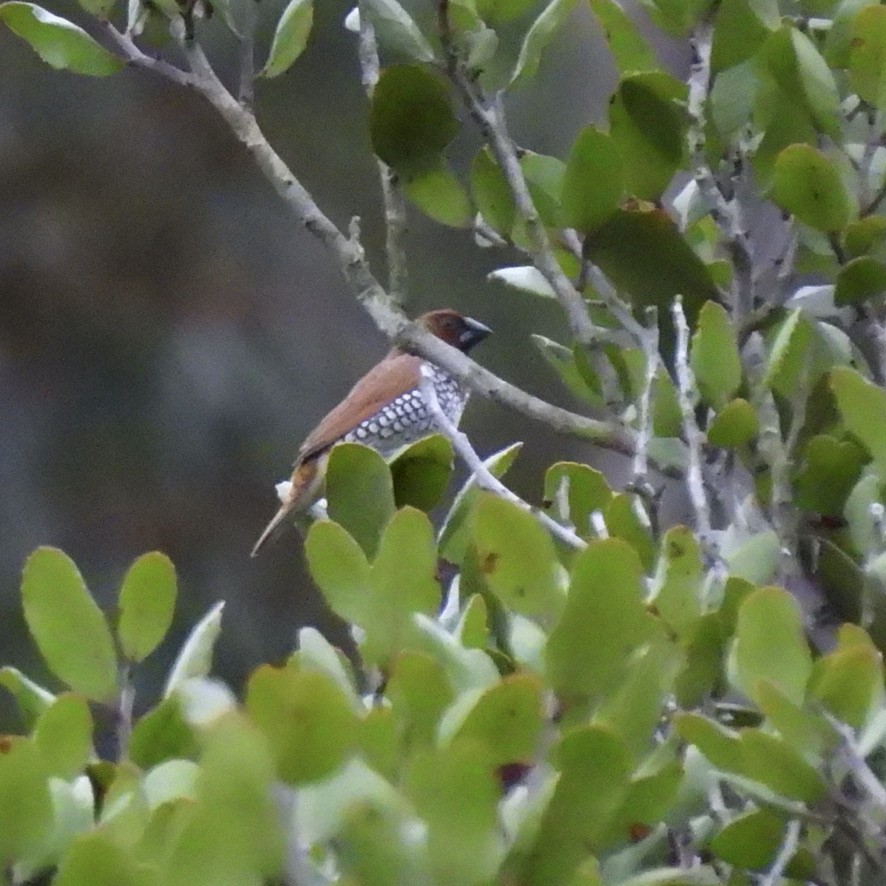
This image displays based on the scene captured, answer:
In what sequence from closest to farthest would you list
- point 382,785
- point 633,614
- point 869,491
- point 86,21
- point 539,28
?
point 382,785
point 633,614
point 869,491
point 539,28
point 86,21

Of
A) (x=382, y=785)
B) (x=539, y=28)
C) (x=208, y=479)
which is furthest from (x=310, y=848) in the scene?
(x=208, y=479)

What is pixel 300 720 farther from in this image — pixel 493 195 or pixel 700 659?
pixel 493 195

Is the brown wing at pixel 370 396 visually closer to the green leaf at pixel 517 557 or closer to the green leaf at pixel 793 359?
the green leaf at pixel 793 359

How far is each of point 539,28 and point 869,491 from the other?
18.6 inches

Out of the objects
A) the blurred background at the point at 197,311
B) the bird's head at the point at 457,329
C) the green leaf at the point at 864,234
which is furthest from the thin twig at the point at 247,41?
the blurred background at the point at 197,311

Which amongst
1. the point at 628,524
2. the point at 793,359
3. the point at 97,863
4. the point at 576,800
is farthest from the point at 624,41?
the point at 97,863

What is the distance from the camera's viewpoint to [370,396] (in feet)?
14.3

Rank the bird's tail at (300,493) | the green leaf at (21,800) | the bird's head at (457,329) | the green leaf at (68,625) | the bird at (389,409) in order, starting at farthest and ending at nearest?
1. the bird's head at (457,329)
2. the bird at (389,409)
3. the bird's tail at (300,493)
4. the green leaf at (68,625)
5. the green leaf at (21,800)

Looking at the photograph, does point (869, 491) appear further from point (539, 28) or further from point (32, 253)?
point (32, 253)

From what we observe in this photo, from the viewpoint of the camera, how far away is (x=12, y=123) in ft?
22.5

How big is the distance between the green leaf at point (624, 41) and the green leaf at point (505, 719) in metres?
0.84

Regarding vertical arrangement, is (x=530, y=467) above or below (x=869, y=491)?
below

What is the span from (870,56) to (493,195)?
33 cm

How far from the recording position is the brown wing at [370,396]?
4309 millimetres
